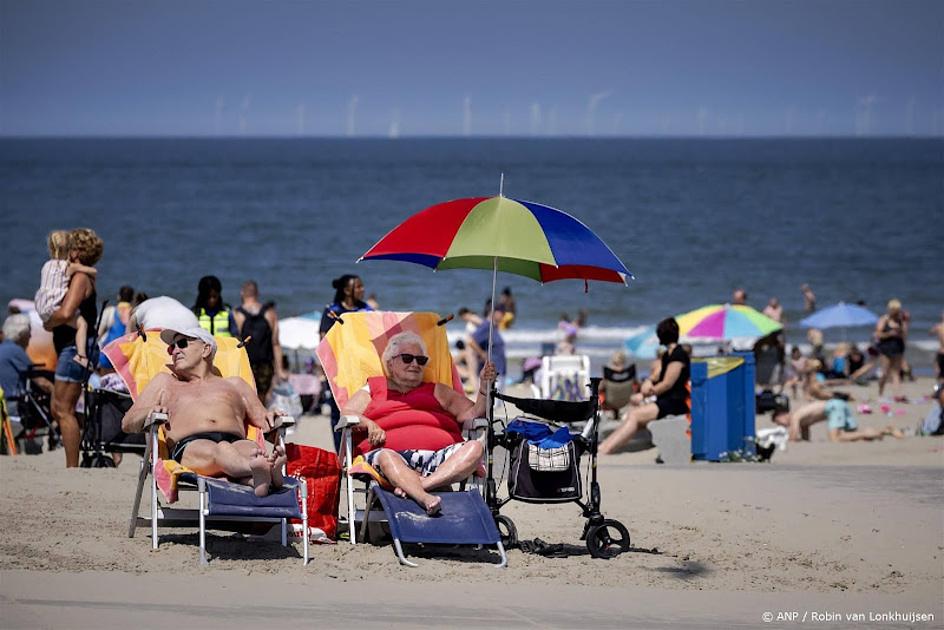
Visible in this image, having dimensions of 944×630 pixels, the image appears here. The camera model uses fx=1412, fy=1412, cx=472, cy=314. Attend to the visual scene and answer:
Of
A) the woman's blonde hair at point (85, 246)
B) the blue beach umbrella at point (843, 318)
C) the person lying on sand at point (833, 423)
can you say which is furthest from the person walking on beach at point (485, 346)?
the woman's blonde hair at point (85, 246)

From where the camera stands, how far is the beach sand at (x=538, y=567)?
5504mm

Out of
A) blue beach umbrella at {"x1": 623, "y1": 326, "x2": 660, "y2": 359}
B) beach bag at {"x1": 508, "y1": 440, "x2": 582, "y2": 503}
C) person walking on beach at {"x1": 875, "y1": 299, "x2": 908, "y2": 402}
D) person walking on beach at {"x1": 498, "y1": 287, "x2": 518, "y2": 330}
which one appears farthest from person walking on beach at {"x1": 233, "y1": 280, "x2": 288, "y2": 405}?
person walking on beach at {"x1": 875, "y1": 299, "x2": 908, "y2": 402}

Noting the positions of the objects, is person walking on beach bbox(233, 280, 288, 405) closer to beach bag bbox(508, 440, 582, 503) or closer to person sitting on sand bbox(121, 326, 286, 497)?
person sitting on sand bbox(121, 326, 286, 497)

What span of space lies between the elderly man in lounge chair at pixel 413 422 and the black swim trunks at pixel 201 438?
26.3 inches

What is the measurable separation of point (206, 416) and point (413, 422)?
1079mm

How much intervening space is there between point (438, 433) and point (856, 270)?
3705 cm

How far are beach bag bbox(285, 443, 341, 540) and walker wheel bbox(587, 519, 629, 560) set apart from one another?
127 cm

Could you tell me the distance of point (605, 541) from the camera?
683 cm

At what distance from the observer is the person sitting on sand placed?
652 centimetres

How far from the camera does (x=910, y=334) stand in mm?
27297

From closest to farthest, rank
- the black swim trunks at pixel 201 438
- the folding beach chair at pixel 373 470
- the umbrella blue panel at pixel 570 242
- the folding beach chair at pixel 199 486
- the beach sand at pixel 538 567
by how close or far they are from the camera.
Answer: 1. the beach sand at pixel 538 567
2. the folding beach chair at pixel 199 486
3. the folding beach chair at pixel 373 470
4. the black swim trunks at pixel 201 438
5. the umbrella blue panel at pixel 570 242

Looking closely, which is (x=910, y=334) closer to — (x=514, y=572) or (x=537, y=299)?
(x=537, y=299)

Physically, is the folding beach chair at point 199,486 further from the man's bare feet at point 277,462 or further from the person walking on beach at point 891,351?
the person walking on beach at point 891,351

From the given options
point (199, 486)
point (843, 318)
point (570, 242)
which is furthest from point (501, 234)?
point (843, 318)
